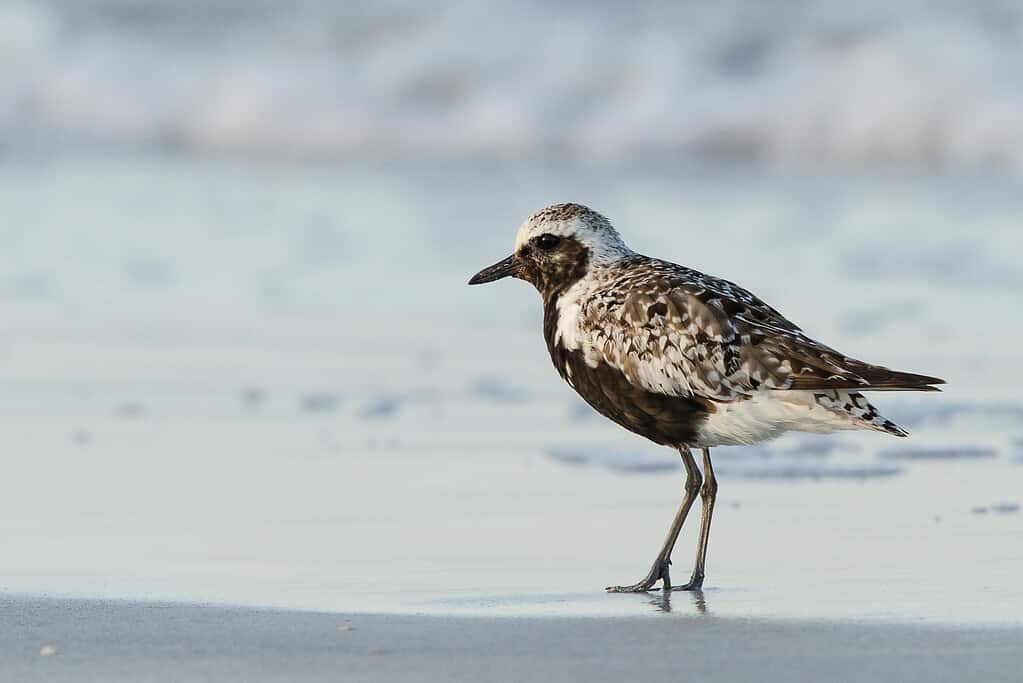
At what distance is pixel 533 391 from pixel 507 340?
3.47 ft

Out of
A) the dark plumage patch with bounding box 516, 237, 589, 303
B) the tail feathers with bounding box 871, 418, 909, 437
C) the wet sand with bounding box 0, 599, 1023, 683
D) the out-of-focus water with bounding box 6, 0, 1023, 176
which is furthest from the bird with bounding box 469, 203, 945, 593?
the out-of-focus water with bounding box 6, 0, 1023, 176

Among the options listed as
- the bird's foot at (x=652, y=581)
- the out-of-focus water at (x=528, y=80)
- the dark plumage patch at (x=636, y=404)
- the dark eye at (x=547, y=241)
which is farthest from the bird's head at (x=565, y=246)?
the out-of-focus water at (x=528, y=80)

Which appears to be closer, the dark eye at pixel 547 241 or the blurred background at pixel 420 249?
the dark eye at pixel 547 241

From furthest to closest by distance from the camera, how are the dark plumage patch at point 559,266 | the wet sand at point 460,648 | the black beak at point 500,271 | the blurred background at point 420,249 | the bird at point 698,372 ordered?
the blurred background at point 420,249 → the black beak at point 500,271 → the dark plumage patch at point 559,266 → the bird at point 698,372 → the wet sand at point 460,648

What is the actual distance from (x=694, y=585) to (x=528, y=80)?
13.0 metres

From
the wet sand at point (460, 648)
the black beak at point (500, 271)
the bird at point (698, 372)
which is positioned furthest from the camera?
the black beak at point (500, 271)

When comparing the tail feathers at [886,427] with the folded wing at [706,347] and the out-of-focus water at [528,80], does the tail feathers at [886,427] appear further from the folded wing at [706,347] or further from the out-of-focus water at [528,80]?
the out-of-focus water at [528,80]

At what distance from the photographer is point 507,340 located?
920 cm

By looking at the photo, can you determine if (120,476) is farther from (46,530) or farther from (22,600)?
(22,600)

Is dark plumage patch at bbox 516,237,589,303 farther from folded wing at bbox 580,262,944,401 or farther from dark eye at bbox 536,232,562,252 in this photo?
folded wing at bbox 580,262,944,401

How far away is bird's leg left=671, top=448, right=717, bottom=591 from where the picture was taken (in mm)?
5242

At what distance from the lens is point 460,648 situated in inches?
173

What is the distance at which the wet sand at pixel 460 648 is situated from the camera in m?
4.15

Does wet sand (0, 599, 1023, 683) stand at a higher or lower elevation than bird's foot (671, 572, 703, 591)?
lower
